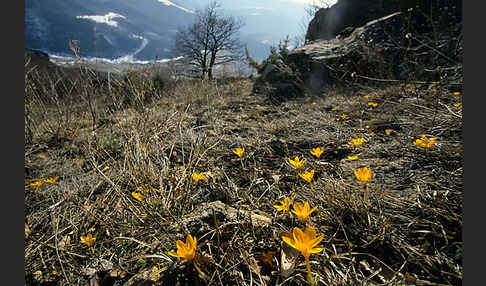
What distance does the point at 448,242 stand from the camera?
802mm

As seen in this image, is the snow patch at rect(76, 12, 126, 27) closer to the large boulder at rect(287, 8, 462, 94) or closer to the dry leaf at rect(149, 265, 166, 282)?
the large boulder at rect(287, 8, 462, 94)

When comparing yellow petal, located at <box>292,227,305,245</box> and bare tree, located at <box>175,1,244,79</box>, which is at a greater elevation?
bare tree, located at <box>175,1,244,79</box>

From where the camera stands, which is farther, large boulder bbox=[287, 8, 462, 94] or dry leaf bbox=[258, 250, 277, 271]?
large boulder bbox=[287, 8, 462, 94]

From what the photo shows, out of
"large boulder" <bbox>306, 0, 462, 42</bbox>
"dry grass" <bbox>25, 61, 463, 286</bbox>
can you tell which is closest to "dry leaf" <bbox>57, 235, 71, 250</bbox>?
"dry grass" <bbox>25, 61, 463, 286</bbox>

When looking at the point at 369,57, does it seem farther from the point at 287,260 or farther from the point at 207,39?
the point at 207,39

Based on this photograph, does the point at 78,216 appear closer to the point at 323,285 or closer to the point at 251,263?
the point at 251,263

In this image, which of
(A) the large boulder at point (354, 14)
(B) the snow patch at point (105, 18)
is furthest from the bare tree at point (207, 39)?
(B) the snow patch at point (105, 18)

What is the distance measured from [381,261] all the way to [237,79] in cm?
709

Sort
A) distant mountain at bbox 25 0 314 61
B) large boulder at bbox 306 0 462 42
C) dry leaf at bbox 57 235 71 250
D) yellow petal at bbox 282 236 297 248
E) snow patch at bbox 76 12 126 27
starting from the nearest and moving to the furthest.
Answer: yellow petal at bbox 282 236 297 248 → dry leaf at bbox 57 235 71 250 → large boulder at bbox 306 0 462 42 → distant mountain at bbox 25 0 314 61 → snow patch at bbox 76 12 126 27

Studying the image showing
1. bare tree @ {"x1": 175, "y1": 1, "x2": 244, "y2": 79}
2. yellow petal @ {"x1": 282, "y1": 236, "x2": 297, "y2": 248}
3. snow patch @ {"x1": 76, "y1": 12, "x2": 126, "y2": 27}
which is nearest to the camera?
yellow petal @ {"x1": 282, "y1": 236, "x2": 297, "y2": 248}

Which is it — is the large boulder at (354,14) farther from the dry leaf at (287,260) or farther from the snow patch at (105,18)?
the snow patch at (105,18)

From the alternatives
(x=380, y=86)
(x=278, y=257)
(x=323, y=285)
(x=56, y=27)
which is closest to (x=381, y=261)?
(x=323, y=285)

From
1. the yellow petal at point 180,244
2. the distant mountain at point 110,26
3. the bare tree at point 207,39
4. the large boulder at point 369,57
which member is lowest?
the yellow petal at point 180,244

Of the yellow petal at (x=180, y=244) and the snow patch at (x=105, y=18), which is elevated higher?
the snow patch at (x=105, y=18)
